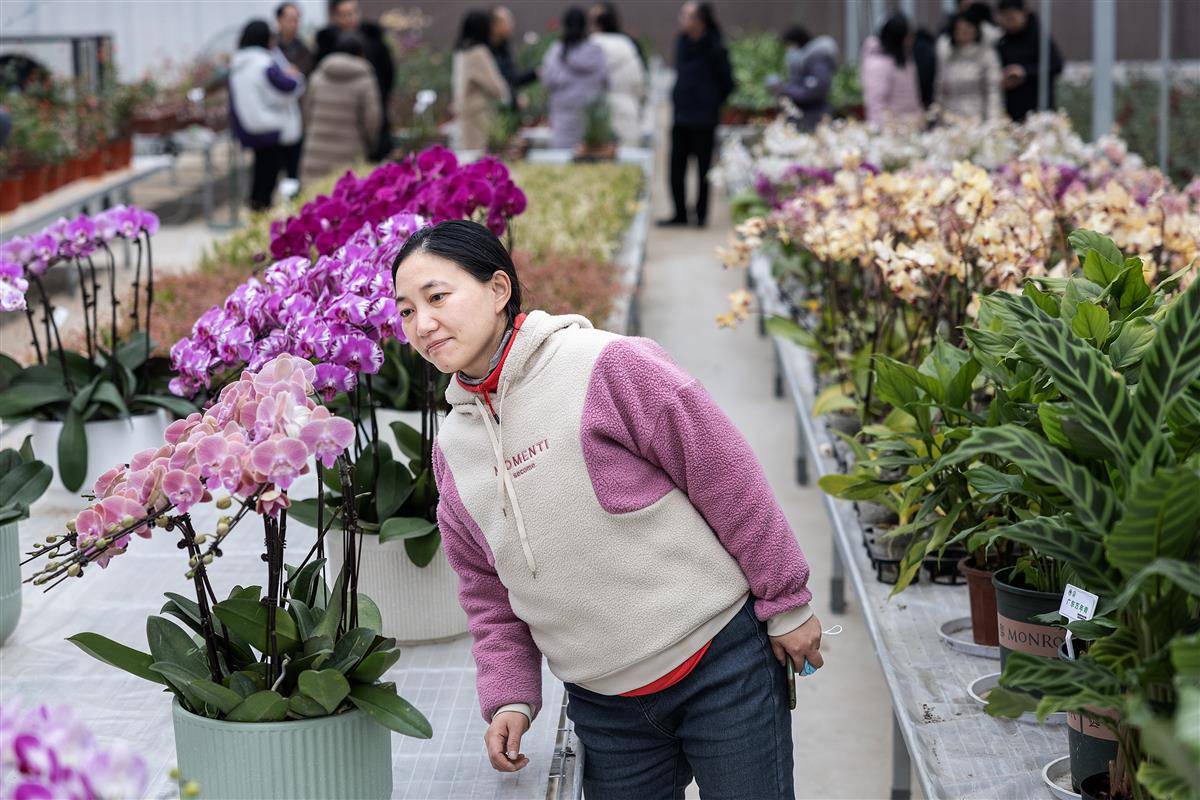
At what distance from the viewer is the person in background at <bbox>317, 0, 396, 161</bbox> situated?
952 cm

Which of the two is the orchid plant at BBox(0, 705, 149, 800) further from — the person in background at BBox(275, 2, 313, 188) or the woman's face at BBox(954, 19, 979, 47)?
the person in background at BBox(275, 2, 313, 188)

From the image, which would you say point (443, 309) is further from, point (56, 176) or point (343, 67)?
point (343, 67)

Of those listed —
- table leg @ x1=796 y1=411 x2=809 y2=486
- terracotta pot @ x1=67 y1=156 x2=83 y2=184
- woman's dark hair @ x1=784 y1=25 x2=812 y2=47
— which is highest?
woman's dark hair @ x1=784 y1=25 x2=812 y2=47

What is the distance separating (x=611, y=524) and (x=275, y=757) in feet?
1.62

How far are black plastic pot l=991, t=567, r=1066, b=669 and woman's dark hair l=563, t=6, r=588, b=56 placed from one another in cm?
856

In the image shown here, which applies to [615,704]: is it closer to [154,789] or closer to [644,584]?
[644,584]

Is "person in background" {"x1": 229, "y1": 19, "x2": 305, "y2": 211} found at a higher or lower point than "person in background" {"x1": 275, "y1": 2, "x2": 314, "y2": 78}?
lower

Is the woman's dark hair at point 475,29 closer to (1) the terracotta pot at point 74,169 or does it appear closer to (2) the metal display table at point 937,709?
(1) the terracotta pot at point 74,169

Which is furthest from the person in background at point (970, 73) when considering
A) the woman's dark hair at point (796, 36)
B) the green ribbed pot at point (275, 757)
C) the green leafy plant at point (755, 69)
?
the green ribbed pot at point (275, 757)

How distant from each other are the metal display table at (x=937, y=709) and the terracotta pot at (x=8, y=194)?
5.08 meters

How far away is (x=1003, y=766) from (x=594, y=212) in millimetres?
4908

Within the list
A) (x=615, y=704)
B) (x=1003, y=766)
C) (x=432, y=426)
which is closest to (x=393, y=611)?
(x=432, y=426)

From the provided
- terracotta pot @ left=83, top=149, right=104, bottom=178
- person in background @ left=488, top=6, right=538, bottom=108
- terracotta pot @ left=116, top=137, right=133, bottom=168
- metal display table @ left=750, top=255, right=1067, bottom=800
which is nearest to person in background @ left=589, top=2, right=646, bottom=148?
person in background @ left=488, top=6, right=538, bottom=108

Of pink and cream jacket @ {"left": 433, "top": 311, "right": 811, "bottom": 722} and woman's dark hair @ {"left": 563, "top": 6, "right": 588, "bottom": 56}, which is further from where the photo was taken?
woman's dark hair @ {"left": 563, "top": 6, "right": 588, "bottom": 56}
